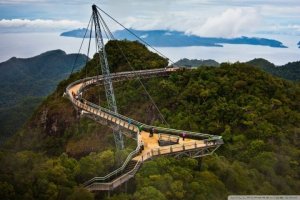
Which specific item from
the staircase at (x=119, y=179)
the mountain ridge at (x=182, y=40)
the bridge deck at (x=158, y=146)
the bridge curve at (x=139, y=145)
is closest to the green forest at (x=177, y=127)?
the staircase at (x=119, y=179)

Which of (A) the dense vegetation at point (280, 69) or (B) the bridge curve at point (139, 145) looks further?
(A) the dense vegetation at point (280, 69)

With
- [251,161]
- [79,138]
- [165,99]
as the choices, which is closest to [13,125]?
[79,138]

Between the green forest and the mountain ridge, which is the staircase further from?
the mountain ridge

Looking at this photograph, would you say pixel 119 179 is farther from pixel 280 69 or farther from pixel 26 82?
pixel 26 82

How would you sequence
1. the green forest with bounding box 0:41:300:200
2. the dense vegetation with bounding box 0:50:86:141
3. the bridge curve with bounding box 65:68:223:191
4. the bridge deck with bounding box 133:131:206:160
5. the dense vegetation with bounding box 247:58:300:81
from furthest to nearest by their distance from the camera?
1. the dense vegetation with bounding box 247:58:300:81
2. the dense vegetation with bounding box 0:50:86:141
3. the bridge deck with bounding box 133:131:206:160
4. the bridge curve with bounding box 65:68:223:191
5. the green forest with bounding box 0:41:300:200

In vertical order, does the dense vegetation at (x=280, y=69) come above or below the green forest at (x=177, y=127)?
above

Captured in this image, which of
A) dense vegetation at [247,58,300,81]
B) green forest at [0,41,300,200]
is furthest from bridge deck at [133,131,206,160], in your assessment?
dense vegetation at [247,58,300,81]

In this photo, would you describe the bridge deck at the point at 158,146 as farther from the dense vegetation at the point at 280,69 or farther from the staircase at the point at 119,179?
the dense vegetation at the point at 280,69
